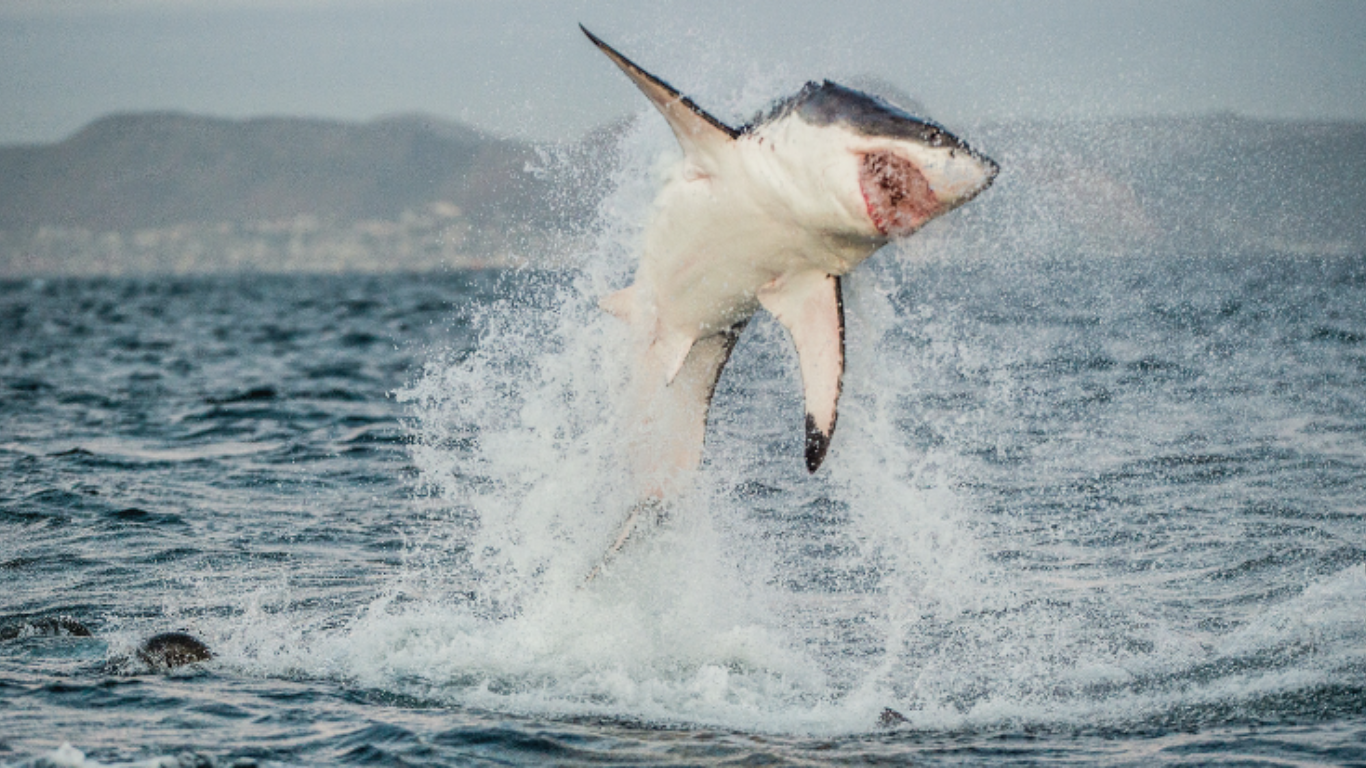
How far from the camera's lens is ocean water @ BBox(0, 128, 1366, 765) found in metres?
6.88

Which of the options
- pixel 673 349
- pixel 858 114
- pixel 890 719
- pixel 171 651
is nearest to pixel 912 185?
pixel 858 114

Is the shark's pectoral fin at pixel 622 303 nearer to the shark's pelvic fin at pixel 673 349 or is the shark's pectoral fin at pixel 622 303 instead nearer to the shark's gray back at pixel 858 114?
the shark's pelvic fin at pixel 673 349

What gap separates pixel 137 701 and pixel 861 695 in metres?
3.98

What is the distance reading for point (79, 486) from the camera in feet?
46.0

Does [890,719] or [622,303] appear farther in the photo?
[622,303]

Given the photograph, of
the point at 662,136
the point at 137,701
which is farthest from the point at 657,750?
the point at 662,136

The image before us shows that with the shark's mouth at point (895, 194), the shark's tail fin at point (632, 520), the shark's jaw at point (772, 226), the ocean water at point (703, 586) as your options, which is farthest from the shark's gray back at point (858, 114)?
the shark's tail fin at point (632, 520)

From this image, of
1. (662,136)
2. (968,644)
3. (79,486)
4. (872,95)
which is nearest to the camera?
(872,95)

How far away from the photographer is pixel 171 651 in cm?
806

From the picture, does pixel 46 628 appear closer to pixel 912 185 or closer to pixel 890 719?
pixel 890 719

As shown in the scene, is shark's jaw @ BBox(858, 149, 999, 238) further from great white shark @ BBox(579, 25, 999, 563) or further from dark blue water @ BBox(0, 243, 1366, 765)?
dark blue water @ BBox(0, 243, 1366, 765)

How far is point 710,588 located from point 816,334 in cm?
254

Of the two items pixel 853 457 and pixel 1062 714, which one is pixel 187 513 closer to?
pixel 853 457

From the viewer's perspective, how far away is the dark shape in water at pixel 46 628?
8.54m
